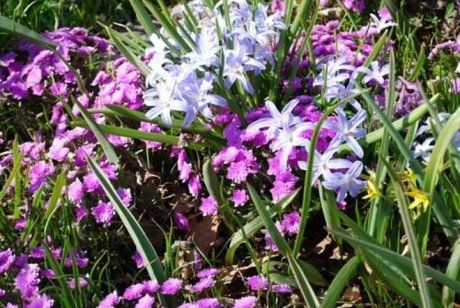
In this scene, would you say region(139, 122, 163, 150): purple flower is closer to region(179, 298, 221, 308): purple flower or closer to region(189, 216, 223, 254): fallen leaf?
region(189, 216, 223, 254): fallen leaf

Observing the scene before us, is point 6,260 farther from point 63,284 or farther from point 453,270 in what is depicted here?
point 453,270

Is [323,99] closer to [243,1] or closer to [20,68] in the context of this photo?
[243,1]

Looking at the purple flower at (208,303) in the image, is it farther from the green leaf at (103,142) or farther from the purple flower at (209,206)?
the green leaf at (103,142)

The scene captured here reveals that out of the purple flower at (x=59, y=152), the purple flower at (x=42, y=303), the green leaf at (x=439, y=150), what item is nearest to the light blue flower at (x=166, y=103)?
the purple flower at (x=59, y=152)

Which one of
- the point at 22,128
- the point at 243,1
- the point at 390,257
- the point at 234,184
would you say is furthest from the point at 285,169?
the point at 22,128

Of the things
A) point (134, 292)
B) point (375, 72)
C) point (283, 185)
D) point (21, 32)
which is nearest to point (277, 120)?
point (283, 185)

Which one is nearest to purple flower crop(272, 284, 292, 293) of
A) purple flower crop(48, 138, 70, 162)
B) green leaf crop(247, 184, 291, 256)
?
green leaf crop(247, 184, 291, 256)
